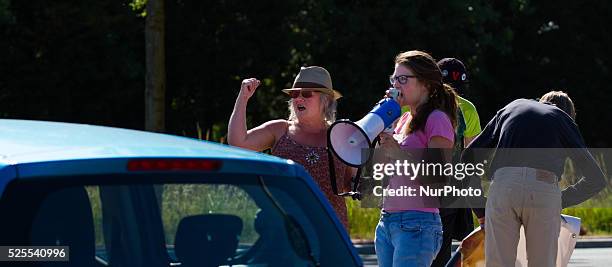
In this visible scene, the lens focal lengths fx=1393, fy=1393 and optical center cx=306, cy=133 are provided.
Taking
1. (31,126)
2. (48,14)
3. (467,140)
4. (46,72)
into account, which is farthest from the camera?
(46,72)

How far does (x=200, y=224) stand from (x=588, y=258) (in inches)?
486

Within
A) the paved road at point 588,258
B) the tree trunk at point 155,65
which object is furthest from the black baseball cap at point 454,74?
the tree trunk at point 155,65

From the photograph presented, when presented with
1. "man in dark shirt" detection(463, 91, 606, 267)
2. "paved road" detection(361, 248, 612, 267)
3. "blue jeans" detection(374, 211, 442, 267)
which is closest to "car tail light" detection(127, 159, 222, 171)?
"blue jeans" detection(374, 211, 442, 267)

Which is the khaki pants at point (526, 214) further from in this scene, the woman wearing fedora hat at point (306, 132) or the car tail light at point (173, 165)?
the car tail light at point (173, 165)

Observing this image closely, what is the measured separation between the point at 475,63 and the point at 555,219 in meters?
34.7

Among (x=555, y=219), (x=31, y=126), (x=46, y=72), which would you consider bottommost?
(x=555, y=219)

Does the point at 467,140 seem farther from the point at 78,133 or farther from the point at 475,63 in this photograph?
the point at 475,63

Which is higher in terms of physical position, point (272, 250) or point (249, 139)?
point (249, 139)

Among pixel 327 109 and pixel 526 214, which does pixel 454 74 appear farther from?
pixel 526 214

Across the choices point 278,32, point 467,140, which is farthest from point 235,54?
point 467,140

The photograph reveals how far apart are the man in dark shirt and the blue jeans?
356mm

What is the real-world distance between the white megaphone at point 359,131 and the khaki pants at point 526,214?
0.77 meters

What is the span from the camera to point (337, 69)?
3881 cm

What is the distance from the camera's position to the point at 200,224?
13.0ft
